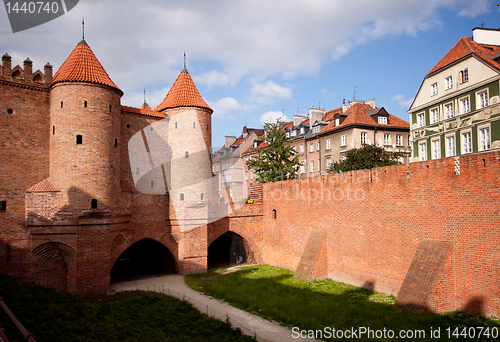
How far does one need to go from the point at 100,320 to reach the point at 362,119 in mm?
29861

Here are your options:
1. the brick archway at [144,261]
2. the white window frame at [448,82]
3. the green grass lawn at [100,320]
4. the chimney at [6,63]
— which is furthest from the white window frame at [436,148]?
the chimney at [6,63]

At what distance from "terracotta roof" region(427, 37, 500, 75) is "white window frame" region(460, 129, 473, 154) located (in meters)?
4.44

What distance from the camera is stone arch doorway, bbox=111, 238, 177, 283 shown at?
70.9 ft

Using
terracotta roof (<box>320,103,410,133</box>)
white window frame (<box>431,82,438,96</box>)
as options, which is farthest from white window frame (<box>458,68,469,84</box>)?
terracotta roof (<box>320,103,410,133</box>)

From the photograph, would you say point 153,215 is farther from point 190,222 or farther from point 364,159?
point 364,159

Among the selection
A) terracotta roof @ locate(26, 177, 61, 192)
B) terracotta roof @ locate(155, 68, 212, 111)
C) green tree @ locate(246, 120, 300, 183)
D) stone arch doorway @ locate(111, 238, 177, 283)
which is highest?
terracotta roof @ locate(155, 68, 212, 111)

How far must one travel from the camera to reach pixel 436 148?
26.0 m

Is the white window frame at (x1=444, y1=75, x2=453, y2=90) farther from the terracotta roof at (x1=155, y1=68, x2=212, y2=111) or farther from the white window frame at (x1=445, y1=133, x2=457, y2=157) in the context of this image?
the terracotta roof at (x1=155, y1=68, x2=212, y2=111)

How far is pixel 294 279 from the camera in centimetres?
1856

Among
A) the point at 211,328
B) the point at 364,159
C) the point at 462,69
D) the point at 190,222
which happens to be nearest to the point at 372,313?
the point at 211,328

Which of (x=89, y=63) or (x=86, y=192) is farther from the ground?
(x=89, y=63)

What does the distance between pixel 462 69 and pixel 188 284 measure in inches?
898

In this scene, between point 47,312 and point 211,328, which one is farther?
point 211,328

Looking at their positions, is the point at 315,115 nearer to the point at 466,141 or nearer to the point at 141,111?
the point at 466,141
